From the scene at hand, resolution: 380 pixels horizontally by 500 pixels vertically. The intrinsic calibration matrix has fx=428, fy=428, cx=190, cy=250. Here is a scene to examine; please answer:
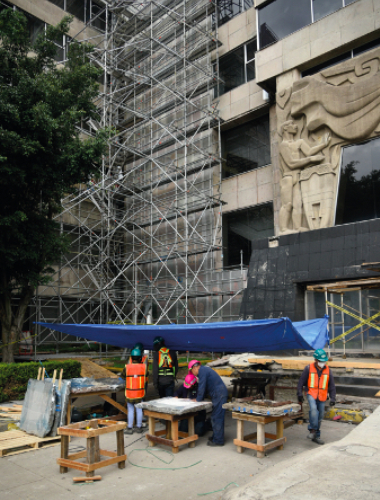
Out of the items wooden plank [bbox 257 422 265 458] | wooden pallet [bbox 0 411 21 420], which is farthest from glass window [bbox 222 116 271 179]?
wooden plank [bbox 257 422 265 458]

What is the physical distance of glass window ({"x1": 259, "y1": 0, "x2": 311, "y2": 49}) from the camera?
18469mm

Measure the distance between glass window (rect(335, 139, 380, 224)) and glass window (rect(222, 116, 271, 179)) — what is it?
534 cm

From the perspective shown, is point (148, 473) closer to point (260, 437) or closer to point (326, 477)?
point (260, 437)

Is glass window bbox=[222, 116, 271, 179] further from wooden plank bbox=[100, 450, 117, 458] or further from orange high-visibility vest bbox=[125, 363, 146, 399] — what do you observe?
wooden plank bbox=[100, 450, 117, 458]

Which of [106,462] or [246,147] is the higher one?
[246,147]

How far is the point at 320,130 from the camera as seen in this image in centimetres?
1719

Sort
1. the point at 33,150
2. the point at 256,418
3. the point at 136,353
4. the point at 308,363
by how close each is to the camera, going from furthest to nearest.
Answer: the point at 33,150, the point at 308,363, the point at 136,353, the point at 256,418

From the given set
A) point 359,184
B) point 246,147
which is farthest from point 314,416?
point 246,147

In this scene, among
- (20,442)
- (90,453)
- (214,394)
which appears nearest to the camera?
(90,453)

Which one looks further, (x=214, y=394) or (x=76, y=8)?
(x=76, y=8)

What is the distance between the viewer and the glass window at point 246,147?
21734mm

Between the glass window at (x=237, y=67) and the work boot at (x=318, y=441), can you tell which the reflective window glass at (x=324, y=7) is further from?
the work boot at (x=318, y=441)

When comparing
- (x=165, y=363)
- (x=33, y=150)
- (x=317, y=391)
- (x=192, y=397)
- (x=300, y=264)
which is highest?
(x=33, y=150)

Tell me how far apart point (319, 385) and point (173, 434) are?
2.70 metres
